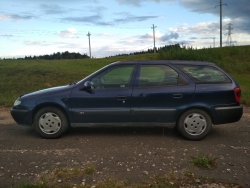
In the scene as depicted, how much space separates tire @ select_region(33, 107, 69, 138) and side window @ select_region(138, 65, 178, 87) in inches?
66.2

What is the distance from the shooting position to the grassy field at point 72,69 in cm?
1816

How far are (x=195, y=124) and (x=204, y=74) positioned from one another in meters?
1.02

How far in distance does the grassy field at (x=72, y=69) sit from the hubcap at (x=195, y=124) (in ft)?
36.3

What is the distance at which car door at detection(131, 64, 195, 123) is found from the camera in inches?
224

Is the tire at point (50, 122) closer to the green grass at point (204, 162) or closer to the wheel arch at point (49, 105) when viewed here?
the wheel arch at point (49, 105)

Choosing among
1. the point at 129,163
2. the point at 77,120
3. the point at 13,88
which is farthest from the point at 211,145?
the point at 13,88

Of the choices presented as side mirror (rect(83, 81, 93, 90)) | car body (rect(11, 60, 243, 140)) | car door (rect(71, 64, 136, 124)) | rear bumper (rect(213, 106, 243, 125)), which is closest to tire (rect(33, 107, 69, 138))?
car body (rect(11, 60, 243, 140))

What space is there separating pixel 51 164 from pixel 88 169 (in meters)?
0.68

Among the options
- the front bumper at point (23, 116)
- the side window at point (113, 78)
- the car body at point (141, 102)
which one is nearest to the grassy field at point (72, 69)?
the front bumper at point (23, 116)

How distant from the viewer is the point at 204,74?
5891 mm

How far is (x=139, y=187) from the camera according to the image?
3680mm

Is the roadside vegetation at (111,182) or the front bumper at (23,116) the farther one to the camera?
the front bumper at (23,116)

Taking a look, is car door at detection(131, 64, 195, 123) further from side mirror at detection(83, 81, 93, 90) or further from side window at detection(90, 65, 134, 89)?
side mirror at detection(83, 81, 93, 90)

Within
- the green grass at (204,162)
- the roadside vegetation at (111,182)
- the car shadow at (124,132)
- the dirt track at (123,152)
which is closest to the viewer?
the roadside vegetation at (111,182)
